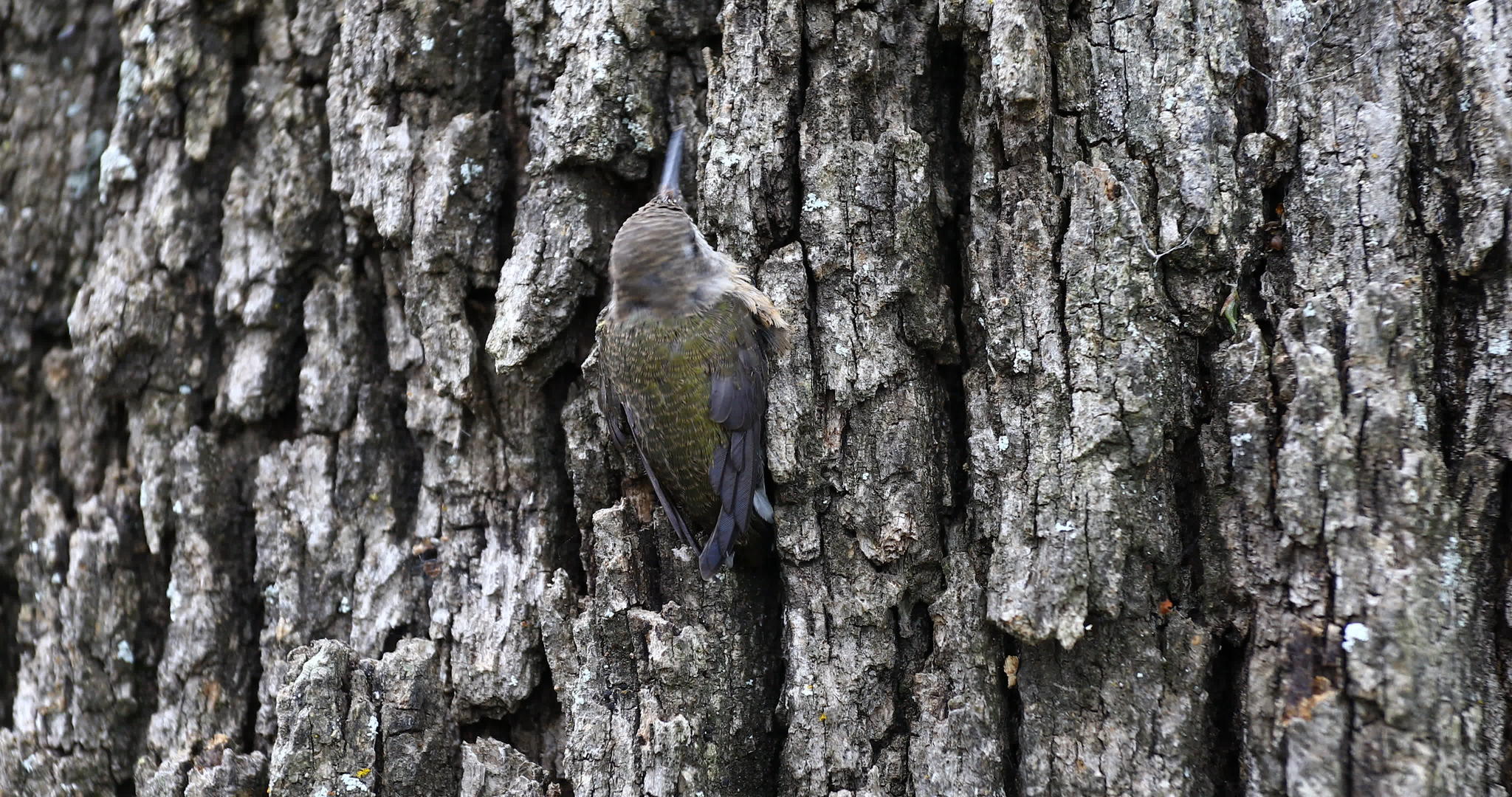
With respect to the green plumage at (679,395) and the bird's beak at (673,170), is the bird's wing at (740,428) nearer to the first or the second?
the green plumage at (679,395)

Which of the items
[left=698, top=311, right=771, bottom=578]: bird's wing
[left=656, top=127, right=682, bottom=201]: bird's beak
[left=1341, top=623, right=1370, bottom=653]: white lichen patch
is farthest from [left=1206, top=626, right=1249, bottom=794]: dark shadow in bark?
[left=656, top=127, right=682, bottom=201]: bird's beak

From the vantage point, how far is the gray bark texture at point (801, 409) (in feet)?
7.89

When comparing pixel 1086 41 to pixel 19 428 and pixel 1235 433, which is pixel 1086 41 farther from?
pixel 19 428

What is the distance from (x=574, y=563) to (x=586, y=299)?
848mm

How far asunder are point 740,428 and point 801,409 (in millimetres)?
271

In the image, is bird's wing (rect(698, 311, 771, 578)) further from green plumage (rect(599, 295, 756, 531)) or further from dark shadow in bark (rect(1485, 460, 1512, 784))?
dark shadow in bark (rect(1485, 460, 1512, 784))

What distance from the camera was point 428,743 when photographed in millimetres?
2918

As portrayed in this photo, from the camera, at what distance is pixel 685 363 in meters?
3.24

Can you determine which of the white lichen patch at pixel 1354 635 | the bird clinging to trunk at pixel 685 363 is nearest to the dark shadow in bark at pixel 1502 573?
the white lichen patch at pixel 1354 635

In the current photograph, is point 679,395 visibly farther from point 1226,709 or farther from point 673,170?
point 1226,709

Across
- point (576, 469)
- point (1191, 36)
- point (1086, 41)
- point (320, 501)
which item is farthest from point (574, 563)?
point (1191, 36)

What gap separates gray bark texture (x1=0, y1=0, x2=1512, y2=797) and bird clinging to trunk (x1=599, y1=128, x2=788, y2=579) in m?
0.10

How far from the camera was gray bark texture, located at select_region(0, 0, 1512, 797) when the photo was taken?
94.7 inches

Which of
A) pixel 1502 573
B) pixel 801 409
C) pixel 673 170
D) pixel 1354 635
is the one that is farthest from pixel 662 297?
pixel 1502 573
